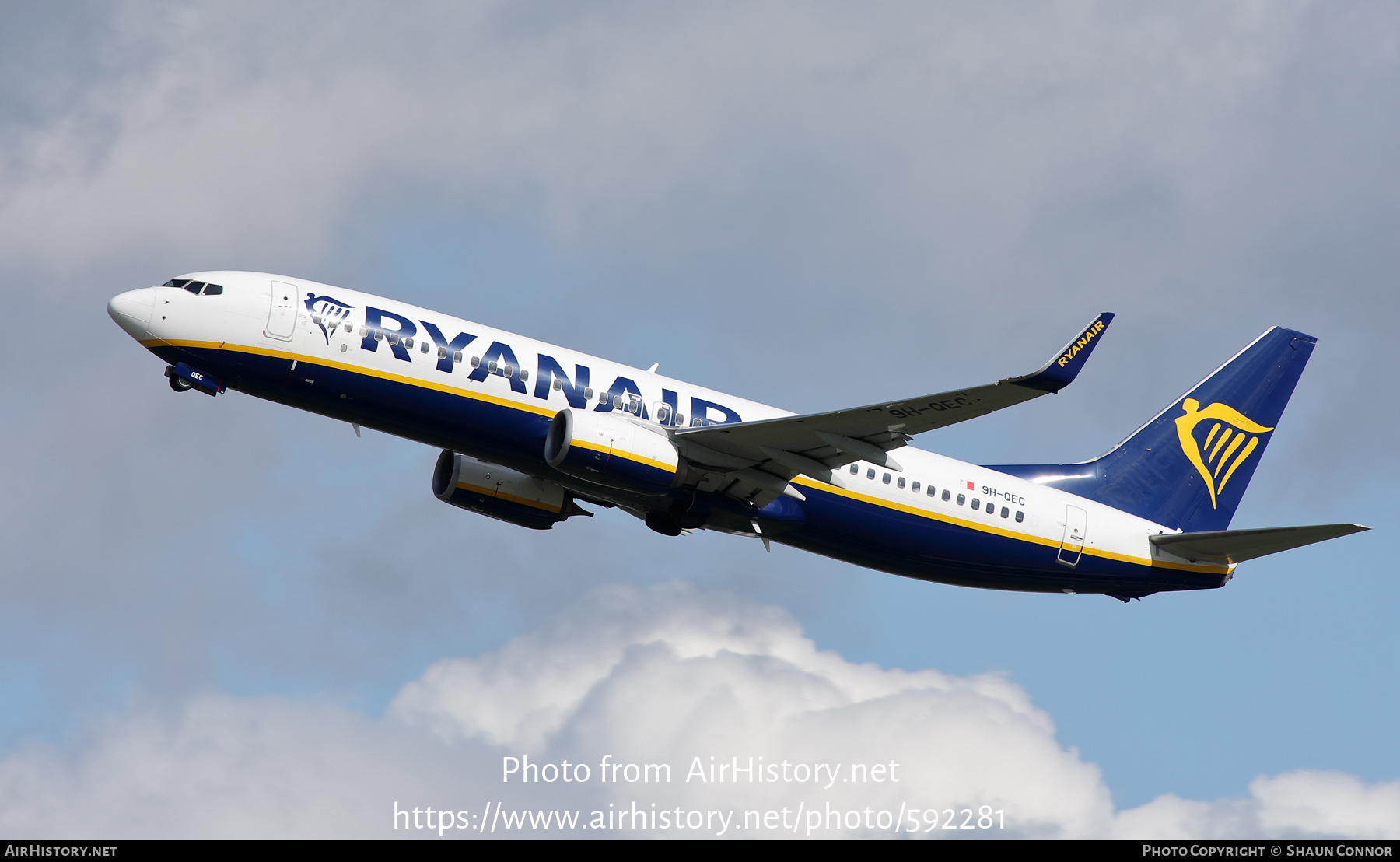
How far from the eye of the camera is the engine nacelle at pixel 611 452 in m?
37.0

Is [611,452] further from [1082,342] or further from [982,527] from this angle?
[982,527]

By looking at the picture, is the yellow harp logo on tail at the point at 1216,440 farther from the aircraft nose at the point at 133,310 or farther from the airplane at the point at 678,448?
the aircraft nose at the point at 133,310

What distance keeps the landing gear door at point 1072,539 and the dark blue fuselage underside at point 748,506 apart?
25cm

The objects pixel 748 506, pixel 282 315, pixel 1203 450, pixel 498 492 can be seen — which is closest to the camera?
pixel 282 315

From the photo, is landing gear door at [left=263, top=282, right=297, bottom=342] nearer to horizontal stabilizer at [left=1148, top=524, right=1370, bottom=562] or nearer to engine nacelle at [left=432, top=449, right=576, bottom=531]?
engine nacelle at [left=432, top=449, right=576, bottom=531]

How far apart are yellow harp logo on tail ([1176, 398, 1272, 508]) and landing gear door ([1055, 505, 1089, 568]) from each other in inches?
266

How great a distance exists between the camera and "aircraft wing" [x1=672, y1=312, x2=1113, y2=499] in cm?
3338

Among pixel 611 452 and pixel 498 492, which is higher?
pixel 498 492

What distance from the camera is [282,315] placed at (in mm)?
37406

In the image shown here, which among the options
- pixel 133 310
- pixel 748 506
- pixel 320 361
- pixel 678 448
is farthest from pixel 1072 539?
pixel 133 310

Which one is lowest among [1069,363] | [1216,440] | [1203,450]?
[1069,363]

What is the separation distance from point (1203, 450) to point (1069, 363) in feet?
65.4
